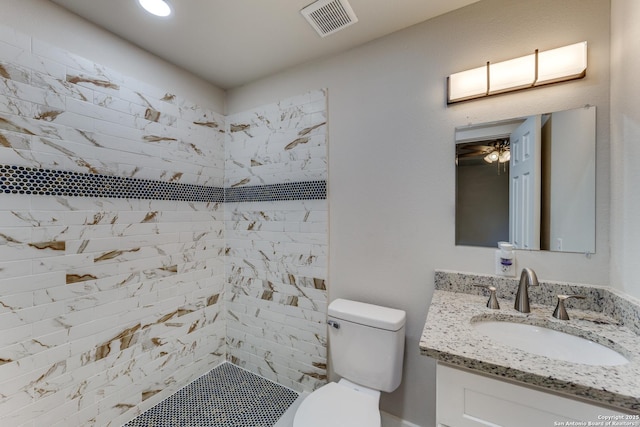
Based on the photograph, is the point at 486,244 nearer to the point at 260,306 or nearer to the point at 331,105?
the point at 331,105

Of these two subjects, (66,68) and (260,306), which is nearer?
(66,68)

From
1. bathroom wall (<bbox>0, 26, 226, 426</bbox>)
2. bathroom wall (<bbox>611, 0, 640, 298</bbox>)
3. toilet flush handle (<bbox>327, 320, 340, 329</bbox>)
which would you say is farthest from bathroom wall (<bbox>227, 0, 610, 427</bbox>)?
bathroom wall (<bbox>0, 26, 226, 426</bbox>)

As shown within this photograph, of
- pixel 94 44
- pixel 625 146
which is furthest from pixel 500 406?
pixel 94 44

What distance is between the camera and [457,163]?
55.8 inches

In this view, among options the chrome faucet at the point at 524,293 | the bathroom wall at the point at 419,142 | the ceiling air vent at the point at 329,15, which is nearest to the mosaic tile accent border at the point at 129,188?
the bathroom wall at the point at 419,142

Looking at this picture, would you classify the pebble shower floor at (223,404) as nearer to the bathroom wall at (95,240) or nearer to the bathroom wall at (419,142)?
the bathroom wall at (95,240)

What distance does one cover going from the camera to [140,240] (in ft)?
5.72

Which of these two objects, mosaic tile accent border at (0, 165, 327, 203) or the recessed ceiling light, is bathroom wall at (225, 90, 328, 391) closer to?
mosaic tile accent border at (0, 165, 327, 203)

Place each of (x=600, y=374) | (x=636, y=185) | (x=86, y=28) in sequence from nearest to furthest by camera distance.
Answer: (x=600, y=374) → (x=636, y=185) → (x=86, y=28)

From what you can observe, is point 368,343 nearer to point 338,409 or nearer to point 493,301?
point 338,409

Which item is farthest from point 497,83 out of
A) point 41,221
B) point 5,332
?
point 5,332

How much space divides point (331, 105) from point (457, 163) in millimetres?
917

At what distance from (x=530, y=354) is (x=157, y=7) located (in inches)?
89.4

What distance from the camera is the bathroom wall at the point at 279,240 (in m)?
1.87
